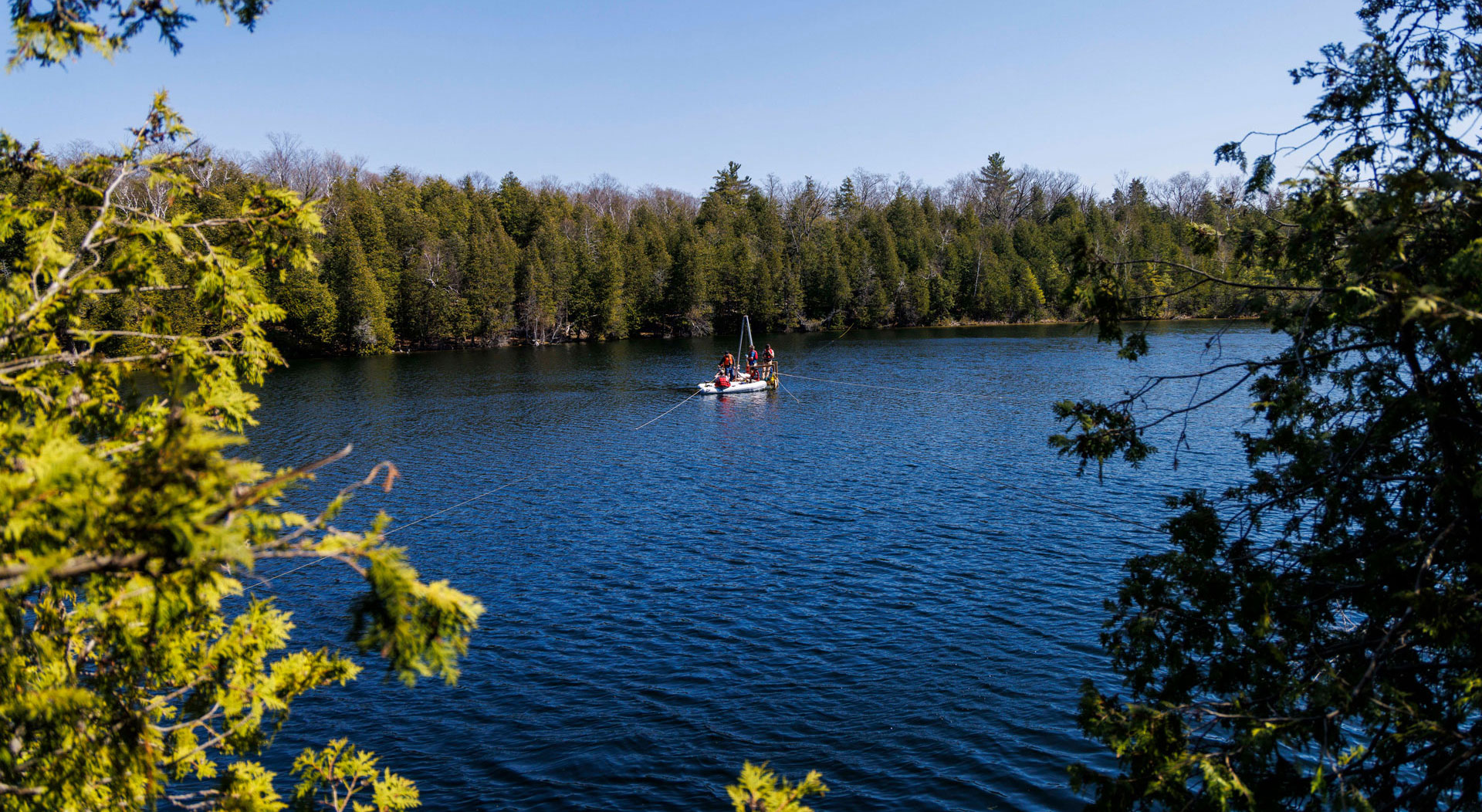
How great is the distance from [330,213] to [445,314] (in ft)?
50.6

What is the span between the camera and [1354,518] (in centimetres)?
717

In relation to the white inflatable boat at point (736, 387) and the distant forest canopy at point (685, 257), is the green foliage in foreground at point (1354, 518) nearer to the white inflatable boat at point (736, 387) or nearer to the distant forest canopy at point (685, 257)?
the white inflatable boat at point (736, 387)

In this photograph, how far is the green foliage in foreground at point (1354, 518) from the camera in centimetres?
575

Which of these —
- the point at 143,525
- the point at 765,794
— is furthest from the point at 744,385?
the point at 143,525

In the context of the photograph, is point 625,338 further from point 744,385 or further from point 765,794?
point 765,794

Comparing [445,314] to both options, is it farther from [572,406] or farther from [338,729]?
[338,729]

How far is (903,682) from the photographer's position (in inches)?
Answer: 540

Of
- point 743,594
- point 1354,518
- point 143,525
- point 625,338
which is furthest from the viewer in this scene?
point 625,338

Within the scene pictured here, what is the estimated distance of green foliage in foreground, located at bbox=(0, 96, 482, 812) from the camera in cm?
344

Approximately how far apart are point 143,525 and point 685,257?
91446mm

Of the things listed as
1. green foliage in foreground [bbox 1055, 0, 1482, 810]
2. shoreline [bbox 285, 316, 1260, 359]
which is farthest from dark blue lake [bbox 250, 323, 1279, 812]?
shoreline [bbox 285, 316, 1260, 359]

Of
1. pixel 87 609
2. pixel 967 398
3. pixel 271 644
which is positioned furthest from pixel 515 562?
pixel 967 398

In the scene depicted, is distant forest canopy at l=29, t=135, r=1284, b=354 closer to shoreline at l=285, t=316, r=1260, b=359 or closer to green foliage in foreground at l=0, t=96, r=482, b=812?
shoreline at l=285, t=316, r=1260, b=359

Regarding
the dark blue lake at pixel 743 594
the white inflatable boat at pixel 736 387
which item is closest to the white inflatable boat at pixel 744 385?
the white inflatable boat at pixel 736 387
